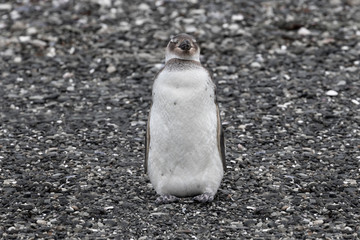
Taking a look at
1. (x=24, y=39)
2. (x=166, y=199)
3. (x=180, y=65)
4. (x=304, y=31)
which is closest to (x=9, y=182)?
(x=166, y=199)

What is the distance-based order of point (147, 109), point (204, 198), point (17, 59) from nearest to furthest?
point (204, 198) < point (147, 109) < point (17, 59)

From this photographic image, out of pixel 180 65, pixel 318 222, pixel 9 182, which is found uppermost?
pixel 180 65

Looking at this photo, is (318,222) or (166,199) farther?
(166,199)

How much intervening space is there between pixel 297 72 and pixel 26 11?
13.2 ft

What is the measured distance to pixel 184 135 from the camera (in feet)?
17.1

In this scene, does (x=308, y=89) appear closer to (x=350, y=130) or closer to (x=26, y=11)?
(x=350, y=130)

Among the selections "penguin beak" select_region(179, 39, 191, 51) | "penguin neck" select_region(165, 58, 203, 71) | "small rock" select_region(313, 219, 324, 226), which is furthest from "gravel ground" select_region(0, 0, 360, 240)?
"penguin beak" select_region(179, 39, 191, 51)

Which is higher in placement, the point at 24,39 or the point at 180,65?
the point at 180,65

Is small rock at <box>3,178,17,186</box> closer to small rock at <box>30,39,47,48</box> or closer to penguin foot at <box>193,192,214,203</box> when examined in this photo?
penguin foot at <box>193,192,214,203</box>

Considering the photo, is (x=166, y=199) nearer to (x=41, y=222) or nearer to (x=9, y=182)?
(x=41, y=222)

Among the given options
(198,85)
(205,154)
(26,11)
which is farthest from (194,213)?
(26,11)

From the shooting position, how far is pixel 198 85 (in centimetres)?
517

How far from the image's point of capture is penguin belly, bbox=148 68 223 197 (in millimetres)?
5168

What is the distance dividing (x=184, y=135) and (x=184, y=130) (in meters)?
0.04
